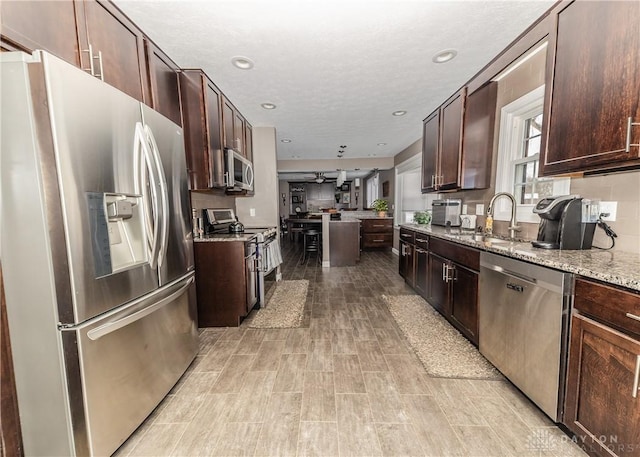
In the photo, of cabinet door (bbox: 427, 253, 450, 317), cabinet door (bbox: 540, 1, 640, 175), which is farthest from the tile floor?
cabinet door (bbox: 540, 1, 640, 175)

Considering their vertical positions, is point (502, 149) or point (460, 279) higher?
point (502, 149)

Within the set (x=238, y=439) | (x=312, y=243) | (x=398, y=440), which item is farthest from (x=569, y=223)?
(x=312, y=243)

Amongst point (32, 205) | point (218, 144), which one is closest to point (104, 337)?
point (32, 205)

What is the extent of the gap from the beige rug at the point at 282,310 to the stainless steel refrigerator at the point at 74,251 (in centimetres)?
133

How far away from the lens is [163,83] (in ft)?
6.57

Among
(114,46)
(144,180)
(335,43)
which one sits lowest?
(144,180)

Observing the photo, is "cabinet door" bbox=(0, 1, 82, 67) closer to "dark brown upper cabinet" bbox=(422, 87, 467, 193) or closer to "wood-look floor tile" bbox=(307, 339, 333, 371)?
"wood-look floor tile" bbox=(307, 339, 333, 371)

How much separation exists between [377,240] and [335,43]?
4952 millimetres

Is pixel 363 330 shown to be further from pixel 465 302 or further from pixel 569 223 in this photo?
pixel 569 223

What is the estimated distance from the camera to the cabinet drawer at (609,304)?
3.13 feet

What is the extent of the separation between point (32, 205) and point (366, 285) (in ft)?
11.6

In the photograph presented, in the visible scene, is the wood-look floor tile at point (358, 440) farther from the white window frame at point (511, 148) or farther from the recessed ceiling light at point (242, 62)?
the recessed ceiling light at point (242, 62)

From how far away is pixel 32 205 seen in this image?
921 millimetres

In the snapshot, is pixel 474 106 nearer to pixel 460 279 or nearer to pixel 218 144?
pixel 460 279
